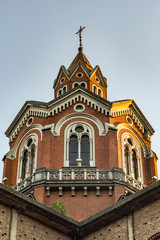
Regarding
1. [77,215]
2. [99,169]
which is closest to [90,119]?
[99,169]

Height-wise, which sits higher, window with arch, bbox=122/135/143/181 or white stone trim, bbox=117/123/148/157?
white stone trim, bbox=117/123/148/157

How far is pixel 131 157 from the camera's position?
42.0 m

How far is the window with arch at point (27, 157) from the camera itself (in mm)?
41438

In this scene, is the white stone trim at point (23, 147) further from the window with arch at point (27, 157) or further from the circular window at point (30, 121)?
the circular window at point (30, 121)

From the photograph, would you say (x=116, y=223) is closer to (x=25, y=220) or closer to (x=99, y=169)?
(x=25, y=220)

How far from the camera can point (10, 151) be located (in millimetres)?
43781

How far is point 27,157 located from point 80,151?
14.3ft

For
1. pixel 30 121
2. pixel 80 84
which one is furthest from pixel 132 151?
A: pixel 30 121

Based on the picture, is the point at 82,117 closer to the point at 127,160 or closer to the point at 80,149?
the point at 80,149

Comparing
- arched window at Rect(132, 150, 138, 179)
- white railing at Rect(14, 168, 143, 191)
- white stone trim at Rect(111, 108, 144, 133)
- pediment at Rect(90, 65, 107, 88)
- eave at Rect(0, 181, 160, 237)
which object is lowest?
eave at Rect(0, 181, 160, 237)

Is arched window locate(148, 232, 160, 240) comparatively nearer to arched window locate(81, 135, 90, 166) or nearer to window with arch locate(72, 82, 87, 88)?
arched window locate(81, 135, 90, 166)

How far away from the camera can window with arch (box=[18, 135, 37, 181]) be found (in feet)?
136

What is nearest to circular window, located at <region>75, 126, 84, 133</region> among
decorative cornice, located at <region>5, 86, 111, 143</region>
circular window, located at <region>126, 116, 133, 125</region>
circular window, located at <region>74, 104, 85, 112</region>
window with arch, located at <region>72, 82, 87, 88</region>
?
circular window, located at <region>74, 104, 85, 112</region>

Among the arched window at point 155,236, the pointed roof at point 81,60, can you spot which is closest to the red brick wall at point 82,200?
the arched window at point 155,236
